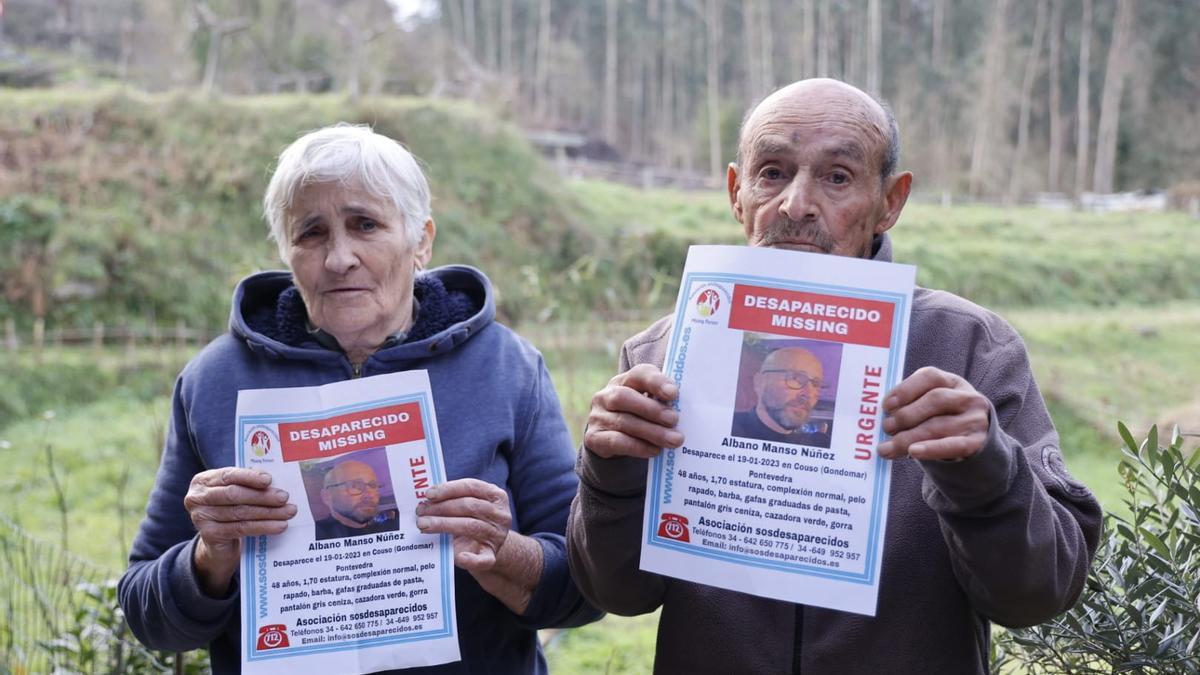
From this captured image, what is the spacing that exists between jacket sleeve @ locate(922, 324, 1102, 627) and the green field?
53 centimetres

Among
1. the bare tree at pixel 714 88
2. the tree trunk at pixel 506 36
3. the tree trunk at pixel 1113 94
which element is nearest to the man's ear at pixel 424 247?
the bare tree at pixel 714 88

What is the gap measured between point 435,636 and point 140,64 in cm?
3487

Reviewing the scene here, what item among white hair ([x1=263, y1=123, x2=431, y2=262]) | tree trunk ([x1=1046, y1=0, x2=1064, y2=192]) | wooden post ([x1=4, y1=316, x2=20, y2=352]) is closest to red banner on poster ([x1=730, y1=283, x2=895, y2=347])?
white hair ([x1=263, y1=123, x2=431, y2=262])

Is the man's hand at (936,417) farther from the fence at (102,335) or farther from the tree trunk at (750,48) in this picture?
the tree trunk at (750,48)

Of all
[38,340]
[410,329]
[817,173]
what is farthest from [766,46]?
[817,173]

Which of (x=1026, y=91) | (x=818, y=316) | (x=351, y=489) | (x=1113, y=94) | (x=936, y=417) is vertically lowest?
(x=351, y=489)

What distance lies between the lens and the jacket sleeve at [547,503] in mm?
2273

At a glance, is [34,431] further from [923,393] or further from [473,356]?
[923,393]

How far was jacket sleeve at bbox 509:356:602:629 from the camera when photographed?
227cm

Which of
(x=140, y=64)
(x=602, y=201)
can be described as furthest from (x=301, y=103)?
(x=140, y=64)

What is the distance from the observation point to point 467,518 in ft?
6.77

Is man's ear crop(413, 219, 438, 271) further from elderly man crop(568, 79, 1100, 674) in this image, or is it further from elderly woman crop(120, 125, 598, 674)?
elderly man crop(568, 79, 1100, 674)

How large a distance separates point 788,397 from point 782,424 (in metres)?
0.04

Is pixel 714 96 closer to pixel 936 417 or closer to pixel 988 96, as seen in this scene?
pixel 988 96
